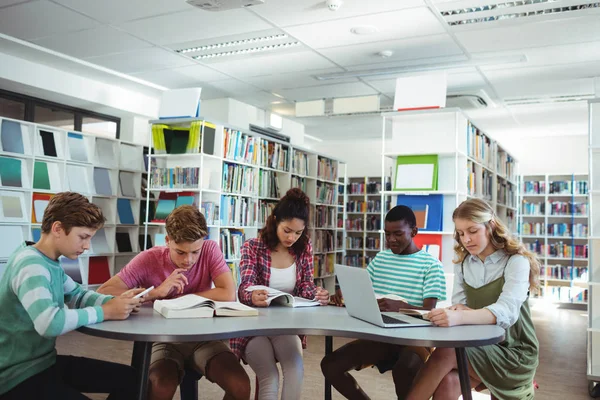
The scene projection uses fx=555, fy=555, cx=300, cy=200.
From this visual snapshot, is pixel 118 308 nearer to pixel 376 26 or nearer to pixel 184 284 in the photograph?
pixel 184 284

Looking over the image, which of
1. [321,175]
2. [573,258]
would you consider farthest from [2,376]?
[573,258]

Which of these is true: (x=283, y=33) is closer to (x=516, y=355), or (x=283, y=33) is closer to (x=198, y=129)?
(x=198, y=129)

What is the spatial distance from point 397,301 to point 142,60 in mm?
4430

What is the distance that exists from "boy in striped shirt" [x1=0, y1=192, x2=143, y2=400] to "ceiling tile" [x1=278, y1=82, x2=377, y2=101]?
16.7ft

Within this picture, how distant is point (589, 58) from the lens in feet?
17.9

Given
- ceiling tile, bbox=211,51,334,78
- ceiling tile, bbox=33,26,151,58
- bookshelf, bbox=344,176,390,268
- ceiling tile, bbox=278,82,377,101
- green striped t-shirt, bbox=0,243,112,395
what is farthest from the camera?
bookshelf, bbox=344,176,390,268

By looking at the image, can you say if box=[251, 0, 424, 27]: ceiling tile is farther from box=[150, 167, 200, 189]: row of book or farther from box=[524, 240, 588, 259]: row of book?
box=[524, 240, 588, 259]: row of book

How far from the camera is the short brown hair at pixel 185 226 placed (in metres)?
2.29

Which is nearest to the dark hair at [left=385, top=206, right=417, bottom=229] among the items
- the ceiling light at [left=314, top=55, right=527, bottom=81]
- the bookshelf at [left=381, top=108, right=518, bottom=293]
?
the bookshelf at [left=381, top=108, right=518, bottom=293]

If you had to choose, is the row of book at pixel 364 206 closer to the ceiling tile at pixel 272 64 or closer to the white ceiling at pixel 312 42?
the white ceiling at pixel 312 42

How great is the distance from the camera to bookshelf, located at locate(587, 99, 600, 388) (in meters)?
3.73

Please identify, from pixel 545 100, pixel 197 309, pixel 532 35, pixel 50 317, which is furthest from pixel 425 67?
pixel 50 317

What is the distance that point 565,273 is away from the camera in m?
9.75

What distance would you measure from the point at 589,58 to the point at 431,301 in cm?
408
